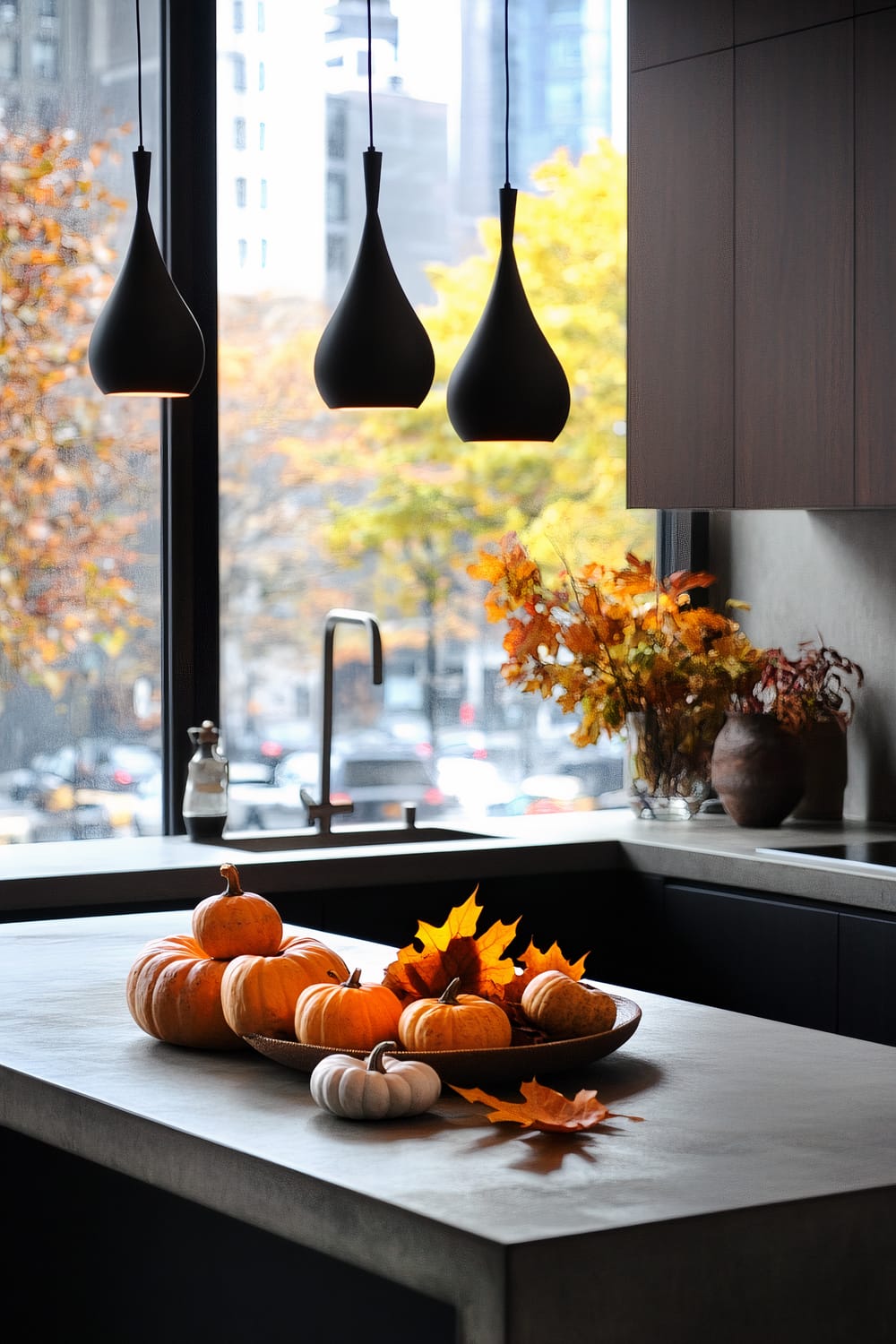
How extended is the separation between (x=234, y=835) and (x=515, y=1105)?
92.3 inches

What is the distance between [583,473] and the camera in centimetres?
461

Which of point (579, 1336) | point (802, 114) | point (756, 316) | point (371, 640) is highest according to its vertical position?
point (802, 114)

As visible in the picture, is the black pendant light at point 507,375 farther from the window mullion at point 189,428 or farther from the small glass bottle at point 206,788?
the window mullion at point 189,428

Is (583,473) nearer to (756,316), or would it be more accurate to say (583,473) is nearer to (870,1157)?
(756,316)

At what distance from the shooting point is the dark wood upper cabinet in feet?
12.2

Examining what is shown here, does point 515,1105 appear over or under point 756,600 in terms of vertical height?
under

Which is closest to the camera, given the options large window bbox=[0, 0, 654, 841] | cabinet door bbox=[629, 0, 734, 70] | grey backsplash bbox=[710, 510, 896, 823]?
large window bbox=[0, 0, 654, 841]

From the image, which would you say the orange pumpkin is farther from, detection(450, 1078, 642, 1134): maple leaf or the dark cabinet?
the dark cabinet

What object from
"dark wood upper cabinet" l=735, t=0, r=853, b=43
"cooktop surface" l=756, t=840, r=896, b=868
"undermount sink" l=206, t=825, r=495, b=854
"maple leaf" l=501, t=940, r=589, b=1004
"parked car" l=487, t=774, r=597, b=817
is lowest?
"undermount sink" l=206, t=825, r=495, b=854

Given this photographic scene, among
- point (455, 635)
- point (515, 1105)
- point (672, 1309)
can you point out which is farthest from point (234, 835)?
point (672, 1309)

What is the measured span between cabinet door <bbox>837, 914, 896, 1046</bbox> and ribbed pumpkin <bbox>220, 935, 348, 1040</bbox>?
1.72m

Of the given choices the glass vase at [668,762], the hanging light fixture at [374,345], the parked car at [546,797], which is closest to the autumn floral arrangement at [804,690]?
the glass vase at [668,762]

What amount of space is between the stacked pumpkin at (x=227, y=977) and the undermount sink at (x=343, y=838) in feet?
5.97

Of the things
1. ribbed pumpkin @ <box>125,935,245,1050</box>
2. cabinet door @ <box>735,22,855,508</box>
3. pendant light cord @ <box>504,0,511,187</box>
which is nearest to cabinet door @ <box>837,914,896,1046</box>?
cabinet door @ <box>735,22,855,508</box>
